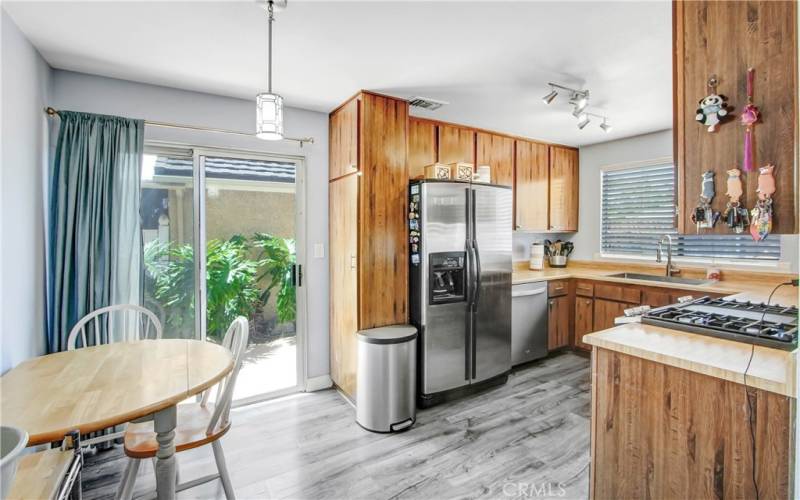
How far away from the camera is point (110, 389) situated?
1477 millimetres

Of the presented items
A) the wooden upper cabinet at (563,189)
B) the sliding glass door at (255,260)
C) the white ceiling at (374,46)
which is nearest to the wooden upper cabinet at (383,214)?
the white ceiling at (374,46)

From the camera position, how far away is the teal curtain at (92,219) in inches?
91.4

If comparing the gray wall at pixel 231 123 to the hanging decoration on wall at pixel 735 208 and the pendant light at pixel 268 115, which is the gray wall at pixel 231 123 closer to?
the pendant light at pixel 268 115

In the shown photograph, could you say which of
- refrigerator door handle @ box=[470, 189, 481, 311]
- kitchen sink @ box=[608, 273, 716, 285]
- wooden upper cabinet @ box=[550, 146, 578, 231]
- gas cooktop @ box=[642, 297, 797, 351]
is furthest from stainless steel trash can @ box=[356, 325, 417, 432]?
wooden upper cabinet @ box=[550, 146, 578, 231]

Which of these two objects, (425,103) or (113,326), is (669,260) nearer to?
(425,103)

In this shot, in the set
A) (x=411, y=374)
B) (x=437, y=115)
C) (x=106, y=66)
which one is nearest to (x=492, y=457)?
(x=411, y=374)

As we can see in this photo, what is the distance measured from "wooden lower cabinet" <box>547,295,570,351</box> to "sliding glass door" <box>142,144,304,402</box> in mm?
2563

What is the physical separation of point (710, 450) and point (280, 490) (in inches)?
78.5

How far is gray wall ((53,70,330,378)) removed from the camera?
99.7 inches

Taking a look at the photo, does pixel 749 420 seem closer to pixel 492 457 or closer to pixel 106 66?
pixel 492 457

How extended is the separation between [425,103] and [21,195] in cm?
264

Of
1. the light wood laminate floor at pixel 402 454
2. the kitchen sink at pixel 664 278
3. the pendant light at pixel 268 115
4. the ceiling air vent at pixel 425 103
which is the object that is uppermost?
the ceiling air vent at pixel 425 103

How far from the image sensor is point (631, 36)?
2.08 meters

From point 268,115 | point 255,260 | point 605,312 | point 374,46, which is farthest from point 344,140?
point 605,312
